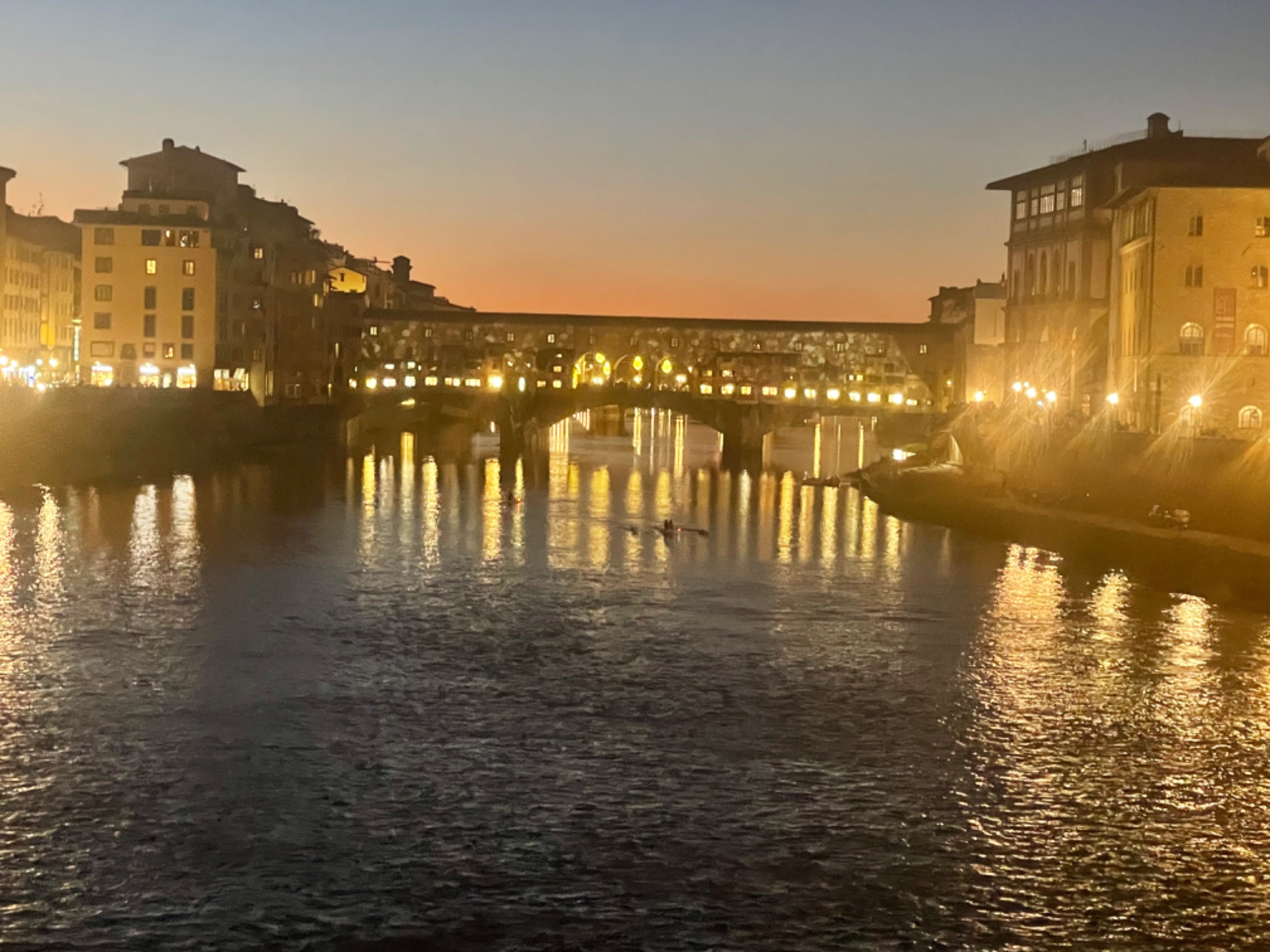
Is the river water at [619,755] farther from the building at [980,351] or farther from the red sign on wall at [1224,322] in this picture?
the building at [980,351]

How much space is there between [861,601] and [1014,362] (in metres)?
41.0

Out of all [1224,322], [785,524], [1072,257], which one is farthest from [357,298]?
[1224,322]

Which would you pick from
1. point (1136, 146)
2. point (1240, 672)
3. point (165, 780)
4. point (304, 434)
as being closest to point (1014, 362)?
point (1136, 146)

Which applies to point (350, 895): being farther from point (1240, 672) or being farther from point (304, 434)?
point (304, 434)

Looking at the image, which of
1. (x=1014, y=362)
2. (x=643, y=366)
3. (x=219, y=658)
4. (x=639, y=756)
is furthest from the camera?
(x=643, y=366)

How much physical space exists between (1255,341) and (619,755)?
36.2 metres

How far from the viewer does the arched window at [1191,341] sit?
50.4 m

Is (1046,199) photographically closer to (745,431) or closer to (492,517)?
(745,431)

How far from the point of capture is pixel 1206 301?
165ft

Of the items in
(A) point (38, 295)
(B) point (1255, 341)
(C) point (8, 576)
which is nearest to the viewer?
(C) point (8, 576)

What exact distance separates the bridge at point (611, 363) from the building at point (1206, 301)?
3170 centimetres

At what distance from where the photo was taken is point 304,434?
3258 inches

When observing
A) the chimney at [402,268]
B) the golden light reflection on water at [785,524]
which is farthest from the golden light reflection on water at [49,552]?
the chimney at [402,268]

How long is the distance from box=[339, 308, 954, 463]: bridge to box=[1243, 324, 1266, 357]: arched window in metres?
33.3
